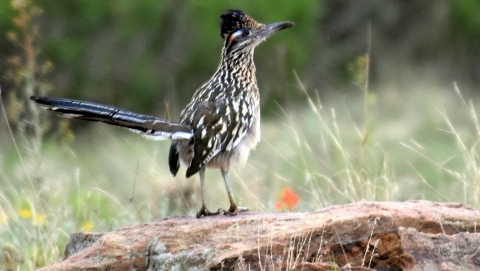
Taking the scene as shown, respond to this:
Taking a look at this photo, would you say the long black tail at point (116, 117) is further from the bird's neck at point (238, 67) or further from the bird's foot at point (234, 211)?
the bird's neck at point (238, 67)

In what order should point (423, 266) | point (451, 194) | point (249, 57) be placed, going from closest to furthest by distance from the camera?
1. point (423, 266)
2. point (249, 57)
3. point (451, 194)

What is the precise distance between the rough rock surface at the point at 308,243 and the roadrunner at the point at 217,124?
2.14 feet

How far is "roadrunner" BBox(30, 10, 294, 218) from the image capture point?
18.0 feet

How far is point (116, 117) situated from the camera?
5.07 m

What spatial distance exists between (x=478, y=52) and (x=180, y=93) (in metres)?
7.66

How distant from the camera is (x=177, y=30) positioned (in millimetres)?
17828

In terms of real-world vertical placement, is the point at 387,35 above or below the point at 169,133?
below

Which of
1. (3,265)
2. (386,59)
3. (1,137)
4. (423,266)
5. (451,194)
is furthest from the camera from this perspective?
(386,59)

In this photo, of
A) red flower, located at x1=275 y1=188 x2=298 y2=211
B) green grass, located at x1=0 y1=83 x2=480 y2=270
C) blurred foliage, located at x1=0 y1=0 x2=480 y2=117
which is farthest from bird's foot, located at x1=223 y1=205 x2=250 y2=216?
blurred foliage, located at x1=0 y1=0 x2=480 y2=117

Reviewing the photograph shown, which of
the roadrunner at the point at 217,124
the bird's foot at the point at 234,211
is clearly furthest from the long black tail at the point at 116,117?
the bird's foot at the point at 234,211

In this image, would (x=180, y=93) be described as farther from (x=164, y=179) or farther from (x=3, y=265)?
(x=3, y=265)

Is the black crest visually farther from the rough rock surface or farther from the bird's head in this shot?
the rough rock surface

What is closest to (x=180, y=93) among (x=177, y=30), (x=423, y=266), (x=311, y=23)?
(x=177, y=30)

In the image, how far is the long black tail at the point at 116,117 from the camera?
4891mm
